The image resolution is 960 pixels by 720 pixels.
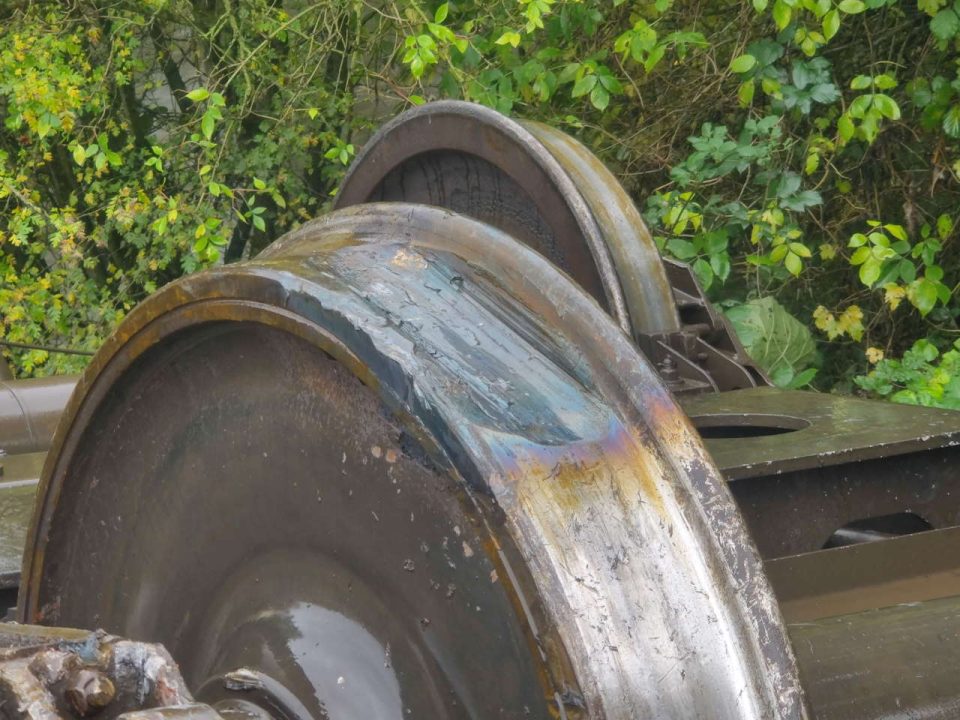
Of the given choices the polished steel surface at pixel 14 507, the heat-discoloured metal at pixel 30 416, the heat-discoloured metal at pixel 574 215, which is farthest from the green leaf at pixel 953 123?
the polished steel surface at pixel 14 507

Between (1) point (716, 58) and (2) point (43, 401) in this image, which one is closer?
(2) point (43, 401)

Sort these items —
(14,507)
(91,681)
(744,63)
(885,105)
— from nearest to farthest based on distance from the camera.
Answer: (91,681) < (14,507) < (885,105) < (744,63)

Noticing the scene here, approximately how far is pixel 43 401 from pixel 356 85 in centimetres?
360

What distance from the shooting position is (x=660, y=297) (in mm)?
3398

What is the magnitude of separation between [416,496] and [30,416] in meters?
3.04

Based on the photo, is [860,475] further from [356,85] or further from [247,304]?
[356,85]

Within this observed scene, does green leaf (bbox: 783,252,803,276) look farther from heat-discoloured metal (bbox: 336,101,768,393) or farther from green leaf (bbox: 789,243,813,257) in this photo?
heat-discoloured metal (bbox: 336,101,768,393)

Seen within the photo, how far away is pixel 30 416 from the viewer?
3904 millimetres

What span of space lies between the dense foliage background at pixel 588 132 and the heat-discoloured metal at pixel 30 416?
5.33 feet

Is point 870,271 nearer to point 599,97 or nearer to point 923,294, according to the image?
point 923,294

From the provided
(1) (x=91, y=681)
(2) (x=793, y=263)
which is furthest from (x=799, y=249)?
(1) (x=91, y=681)

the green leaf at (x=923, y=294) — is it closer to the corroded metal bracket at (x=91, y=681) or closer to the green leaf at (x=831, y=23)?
the green leaf at (x=831, y=23)

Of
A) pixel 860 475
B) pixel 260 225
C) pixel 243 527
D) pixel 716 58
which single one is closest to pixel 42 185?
pixel 260 225

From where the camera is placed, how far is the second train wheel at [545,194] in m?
3.29
